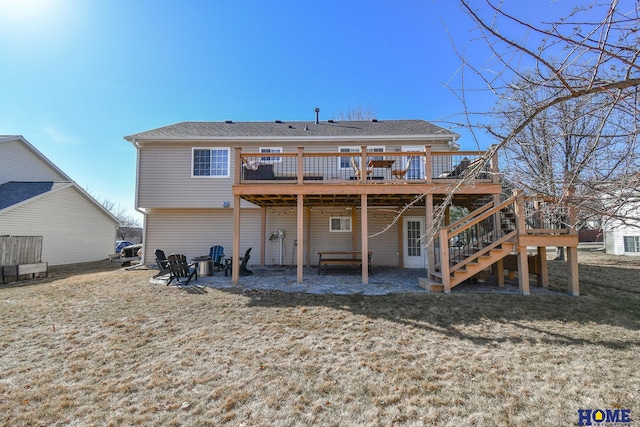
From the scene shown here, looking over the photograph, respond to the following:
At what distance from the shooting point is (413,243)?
11.3 metres

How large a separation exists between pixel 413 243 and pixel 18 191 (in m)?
18.6

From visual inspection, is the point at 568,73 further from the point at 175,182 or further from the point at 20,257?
the point at 20,257

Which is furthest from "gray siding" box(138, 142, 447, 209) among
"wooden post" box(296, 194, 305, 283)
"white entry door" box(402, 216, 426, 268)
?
"wooden post" box(296, 194, 305, 283)

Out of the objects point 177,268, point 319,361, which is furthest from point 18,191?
point 319,361

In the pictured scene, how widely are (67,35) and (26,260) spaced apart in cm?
772

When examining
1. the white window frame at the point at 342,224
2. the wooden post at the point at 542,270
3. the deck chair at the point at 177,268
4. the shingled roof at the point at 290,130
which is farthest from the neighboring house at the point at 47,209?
the wooden post at the point at 542,270

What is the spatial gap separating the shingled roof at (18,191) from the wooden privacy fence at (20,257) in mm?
3483

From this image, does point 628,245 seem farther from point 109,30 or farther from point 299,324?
point 109,30

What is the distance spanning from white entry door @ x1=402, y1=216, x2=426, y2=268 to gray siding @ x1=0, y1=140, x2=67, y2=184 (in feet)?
64.8

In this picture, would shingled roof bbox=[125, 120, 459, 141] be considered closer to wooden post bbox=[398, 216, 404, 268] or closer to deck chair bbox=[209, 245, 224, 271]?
wooden post bbox=[398, 216, 404, 268]

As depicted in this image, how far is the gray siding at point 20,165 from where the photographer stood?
1373 centimetres

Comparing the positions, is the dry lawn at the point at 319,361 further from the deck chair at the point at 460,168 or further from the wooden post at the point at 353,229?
the wooden post at the point at 353,229

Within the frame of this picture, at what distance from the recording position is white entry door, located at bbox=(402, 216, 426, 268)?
36.6 feet

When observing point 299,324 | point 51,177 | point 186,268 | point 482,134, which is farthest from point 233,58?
point 51,177
